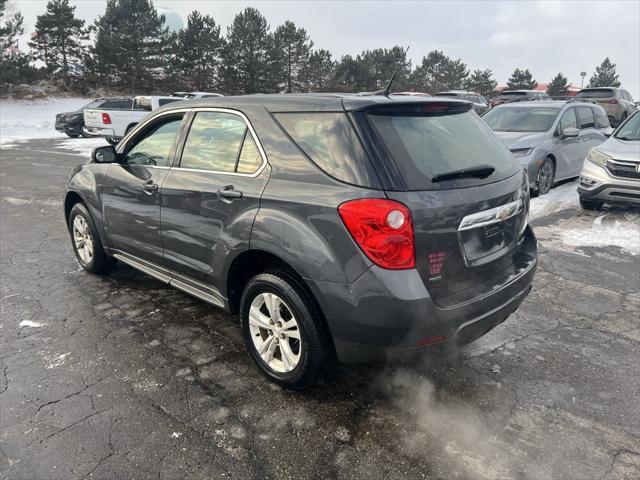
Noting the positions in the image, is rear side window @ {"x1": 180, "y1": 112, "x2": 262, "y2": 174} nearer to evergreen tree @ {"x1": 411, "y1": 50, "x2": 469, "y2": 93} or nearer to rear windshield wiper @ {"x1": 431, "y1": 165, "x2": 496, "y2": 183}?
rear windshield wiper @ {"x1": 431, "y1": 165, "x2": 496, "y2": 183}

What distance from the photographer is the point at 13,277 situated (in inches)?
185

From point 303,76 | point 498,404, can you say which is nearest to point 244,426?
point 498,404

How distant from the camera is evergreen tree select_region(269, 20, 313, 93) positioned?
4100 cm

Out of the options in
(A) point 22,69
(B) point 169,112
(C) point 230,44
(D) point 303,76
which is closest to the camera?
(B) point 169,112

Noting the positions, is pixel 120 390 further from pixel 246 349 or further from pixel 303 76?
pixel 303 76

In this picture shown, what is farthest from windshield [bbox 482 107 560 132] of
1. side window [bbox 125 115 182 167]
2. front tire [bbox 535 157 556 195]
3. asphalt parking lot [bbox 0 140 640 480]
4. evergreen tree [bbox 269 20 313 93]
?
evergreen tree [bbox 269 20 313 93]

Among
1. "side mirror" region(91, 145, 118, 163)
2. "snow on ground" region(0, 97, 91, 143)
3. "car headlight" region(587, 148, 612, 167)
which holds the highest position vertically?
"side mirror" region(91, 145, 118, 163)

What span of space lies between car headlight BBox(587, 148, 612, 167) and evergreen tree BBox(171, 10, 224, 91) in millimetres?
37974

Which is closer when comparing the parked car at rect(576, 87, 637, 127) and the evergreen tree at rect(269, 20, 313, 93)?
the parked car at rect(576, 87, 637, 127)

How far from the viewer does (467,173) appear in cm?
269

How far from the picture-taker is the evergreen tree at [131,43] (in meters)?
37.2

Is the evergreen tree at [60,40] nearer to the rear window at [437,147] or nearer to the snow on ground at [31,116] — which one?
the snow on ground at [31,116]

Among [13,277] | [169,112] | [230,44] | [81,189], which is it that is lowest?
[13,277]

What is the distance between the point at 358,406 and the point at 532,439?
93cm
